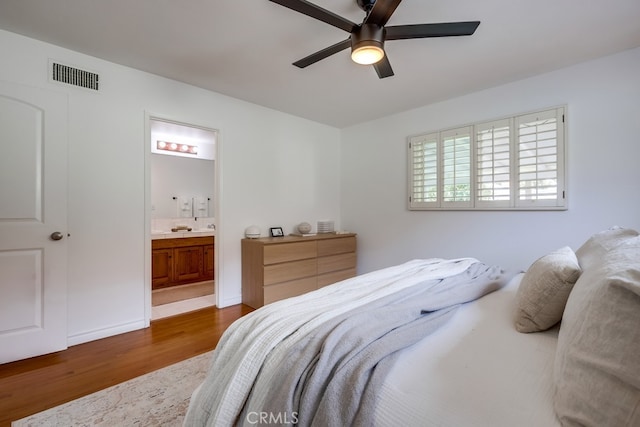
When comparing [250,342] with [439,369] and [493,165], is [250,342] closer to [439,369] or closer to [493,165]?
[439,369]

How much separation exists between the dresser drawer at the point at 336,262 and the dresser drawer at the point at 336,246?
7cm

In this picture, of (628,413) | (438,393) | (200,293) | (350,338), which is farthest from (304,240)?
(628,413)

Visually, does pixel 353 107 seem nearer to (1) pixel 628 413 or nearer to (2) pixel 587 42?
(2) pixel 587 42

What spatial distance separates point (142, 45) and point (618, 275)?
316 cm

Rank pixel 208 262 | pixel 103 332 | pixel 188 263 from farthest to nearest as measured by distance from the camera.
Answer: pixel 208 262 < pixel 188 263 < pixel 103 332

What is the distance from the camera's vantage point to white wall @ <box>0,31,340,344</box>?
240 cm

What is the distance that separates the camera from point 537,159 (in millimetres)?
2801

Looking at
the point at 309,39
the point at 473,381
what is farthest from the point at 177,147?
the point at 473,381

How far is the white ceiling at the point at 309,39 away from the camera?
6.17ft

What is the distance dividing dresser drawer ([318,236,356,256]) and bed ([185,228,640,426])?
90.9 inches

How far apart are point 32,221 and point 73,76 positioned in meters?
1.27

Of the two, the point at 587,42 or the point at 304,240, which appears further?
the point at 304,240

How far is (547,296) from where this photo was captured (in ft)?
3.68

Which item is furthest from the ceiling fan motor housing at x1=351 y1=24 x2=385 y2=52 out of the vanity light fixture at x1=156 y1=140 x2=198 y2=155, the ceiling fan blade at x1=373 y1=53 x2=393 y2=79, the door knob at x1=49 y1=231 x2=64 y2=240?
the vanity light fixture at x1=156 y1=140 x2=198 y2=155
